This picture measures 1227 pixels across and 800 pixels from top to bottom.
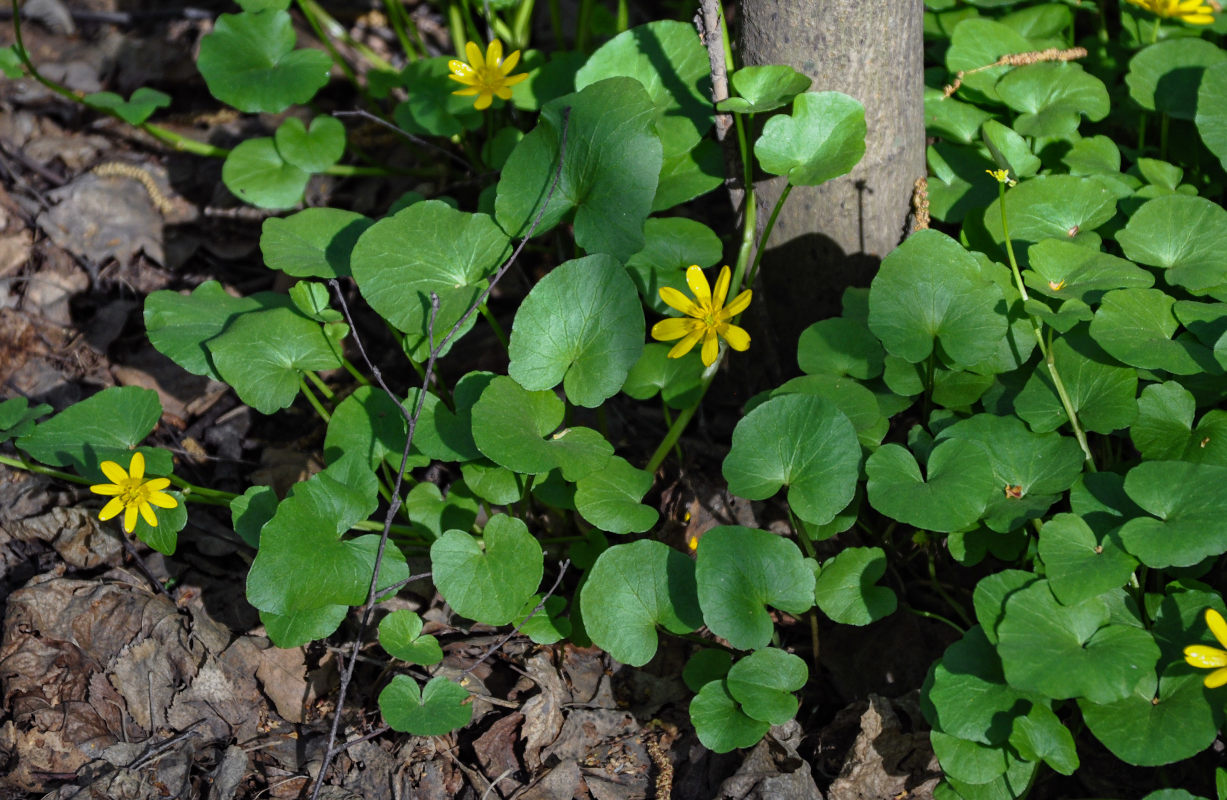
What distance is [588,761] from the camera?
1.87 m

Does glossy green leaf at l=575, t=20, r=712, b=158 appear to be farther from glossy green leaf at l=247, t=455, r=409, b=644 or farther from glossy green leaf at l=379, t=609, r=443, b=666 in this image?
glossy green leaf at l=379, t=609, r=443, b=666

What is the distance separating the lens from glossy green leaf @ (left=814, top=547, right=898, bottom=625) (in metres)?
1.71

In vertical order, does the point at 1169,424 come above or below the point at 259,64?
below

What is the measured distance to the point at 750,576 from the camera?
1707mm

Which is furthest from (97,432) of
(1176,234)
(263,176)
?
(1176,234)

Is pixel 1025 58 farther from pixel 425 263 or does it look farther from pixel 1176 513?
pixel 425 263

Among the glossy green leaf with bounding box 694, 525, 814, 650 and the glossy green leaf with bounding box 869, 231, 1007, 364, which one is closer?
the glossy green leaf with bounding box 694, 525, 814, 650

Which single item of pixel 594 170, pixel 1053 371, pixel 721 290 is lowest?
pixel 1053 371

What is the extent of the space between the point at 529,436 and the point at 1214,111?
1.71 metres

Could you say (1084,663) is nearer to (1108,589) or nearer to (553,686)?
(1108,589)

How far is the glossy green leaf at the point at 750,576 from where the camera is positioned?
5.50 ft

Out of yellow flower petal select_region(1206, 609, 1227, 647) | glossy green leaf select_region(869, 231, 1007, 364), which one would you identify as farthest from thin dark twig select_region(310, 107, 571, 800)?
yellow flower petal select_region(1206, 609, 1227, 647)

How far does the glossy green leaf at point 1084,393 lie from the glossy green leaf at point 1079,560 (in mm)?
229

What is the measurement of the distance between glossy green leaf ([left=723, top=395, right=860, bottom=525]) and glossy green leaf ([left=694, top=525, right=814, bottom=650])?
3.1 inches
